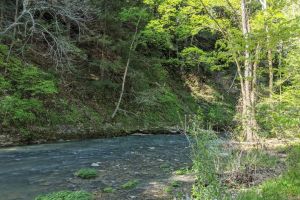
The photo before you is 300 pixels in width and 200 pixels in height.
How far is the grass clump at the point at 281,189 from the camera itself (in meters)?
6.14

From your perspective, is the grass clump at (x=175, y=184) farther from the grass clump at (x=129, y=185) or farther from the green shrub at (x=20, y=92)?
the green shrub at (x=20, y=92)

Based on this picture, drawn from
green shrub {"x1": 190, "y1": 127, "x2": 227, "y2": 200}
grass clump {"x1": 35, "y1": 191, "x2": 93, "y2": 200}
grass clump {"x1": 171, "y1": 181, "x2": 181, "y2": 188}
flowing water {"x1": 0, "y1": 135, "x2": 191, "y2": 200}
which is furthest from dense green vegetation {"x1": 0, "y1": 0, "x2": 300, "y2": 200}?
flowing water {"x1": 0, "y1": 135, "x2": 191, "y2": 200}

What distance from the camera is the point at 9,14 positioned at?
20906mm

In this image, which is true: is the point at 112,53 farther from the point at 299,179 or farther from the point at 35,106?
the point at 299,179

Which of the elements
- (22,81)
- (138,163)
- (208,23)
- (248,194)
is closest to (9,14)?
(22,81)

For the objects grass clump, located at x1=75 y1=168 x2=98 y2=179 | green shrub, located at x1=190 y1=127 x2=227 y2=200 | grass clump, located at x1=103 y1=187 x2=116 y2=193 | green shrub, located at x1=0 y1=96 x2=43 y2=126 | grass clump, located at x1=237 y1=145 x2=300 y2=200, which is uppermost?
green shrub, located at x1=0 y1=96 x2=43 y2=126

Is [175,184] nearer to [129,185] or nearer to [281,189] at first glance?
[129,185]

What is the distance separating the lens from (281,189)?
650 centimetres

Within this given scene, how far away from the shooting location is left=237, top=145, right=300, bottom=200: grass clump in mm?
6145

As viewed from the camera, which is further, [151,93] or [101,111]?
[151,93]

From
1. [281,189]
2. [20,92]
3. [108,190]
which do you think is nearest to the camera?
[281,189]

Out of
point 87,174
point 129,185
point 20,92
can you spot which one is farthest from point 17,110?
point 129,185

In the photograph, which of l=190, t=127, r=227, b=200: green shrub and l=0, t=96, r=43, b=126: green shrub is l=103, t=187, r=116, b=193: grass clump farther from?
l=0, t=96, r=43, b=126: green shrub

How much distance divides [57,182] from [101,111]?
1148cm
